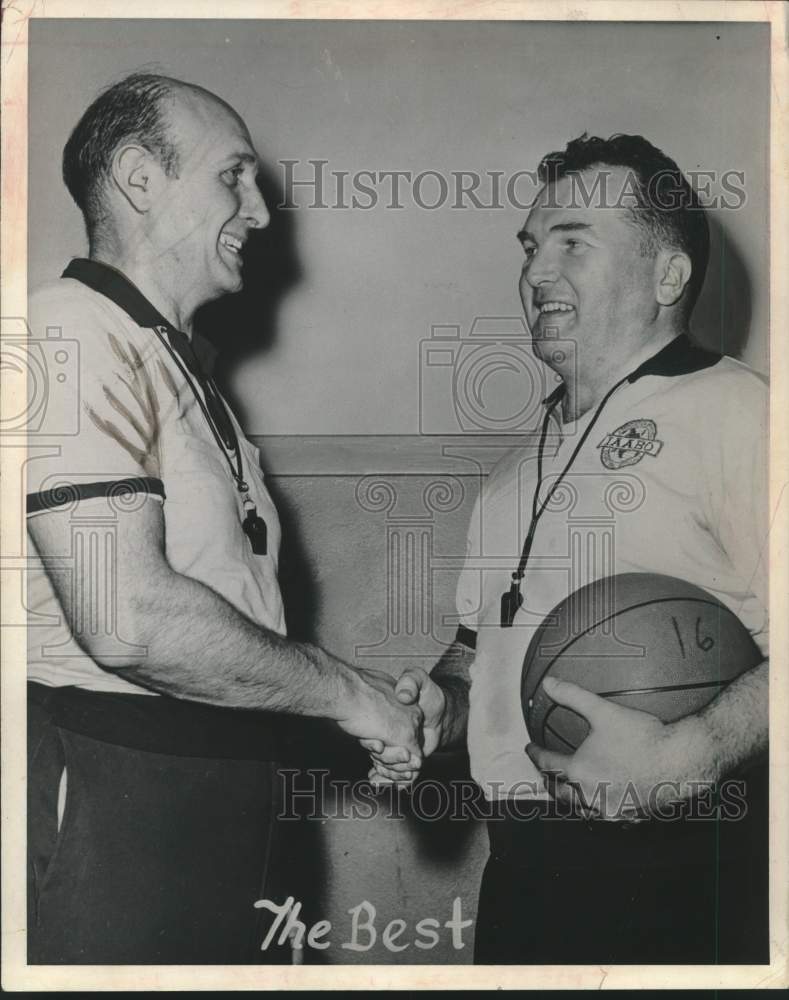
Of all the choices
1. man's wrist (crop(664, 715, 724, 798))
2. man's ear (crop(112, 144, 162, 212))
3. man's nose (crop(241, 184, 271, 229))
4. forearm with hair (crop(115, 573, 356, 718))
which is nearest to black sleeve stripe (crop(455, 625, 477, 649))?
forearm with hair (crop(115, 573, 356, 718))

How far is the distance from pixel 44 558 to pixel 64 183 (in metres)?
0.71

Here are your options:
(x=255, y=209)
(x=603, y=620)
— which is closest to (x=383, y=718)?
(x=603, y=620)

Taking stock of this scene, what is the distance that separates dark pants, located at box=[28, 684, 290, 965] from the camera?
7.64 ft

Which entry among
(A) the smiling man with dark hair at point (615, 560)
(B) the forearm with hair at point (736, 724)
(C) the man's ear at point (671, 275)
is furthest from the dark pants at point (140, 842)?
(C) the man's ear at point (671, 275)

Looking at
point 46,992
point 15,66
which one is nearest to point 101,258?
point 15,66

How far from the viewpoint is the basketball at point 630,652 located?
235 cm

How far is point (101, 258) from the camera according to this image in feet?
7.78

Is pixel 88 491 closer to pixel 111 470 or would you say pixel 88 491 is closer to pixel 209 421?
pixel 111 470

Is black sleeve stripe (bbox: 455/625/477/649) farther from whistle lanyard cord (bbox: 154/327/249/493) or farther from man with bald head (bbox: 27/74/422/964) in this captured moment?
whistle lanyard cord (bbox: 154/327/249/493)

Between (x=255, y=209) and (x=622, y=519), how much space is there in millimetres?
918

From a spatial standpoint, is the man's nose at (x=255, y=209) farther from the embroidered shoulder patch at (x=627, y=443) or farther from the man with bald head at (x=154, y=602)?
the embroidered shoulder patch at (x=627, y=443)

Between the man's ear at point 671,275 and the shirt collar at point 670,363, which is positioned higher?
the man's ear at point 671,275

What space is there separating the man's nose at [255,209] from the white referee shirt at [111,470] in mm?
258

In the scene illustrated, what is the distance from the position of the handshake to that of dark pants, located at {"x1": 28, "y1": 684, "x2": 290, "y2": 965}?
0.65 feet
